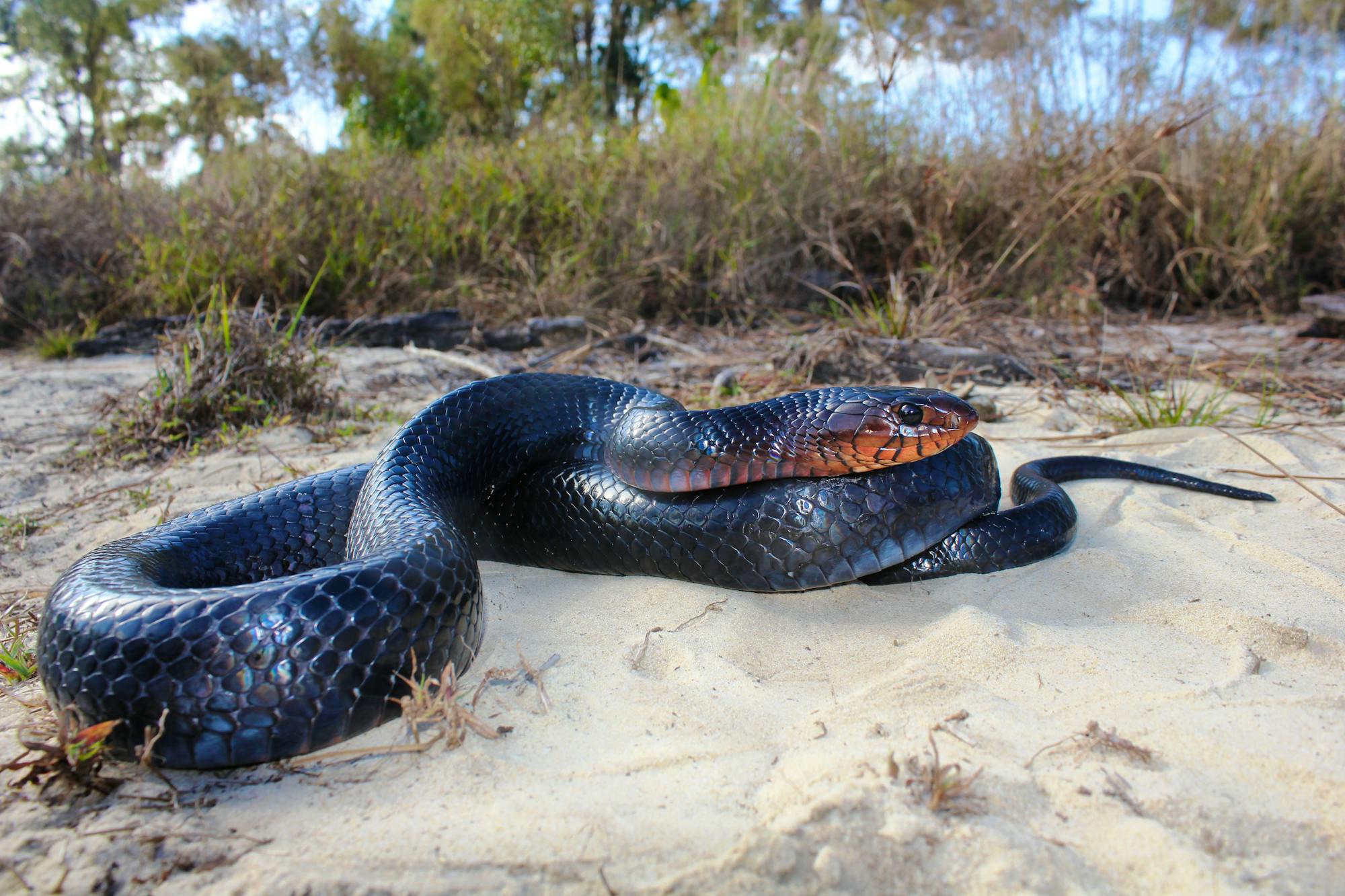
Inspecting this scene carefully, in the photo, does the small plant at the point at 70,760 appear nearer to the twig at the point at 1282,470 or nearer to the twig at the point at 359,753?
the twig at the point at 359,753

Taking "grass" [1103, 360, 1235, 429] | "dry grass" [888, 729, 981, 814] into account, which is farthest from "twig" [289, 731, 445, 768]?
"grass" [1103, 360, 1235, 429]

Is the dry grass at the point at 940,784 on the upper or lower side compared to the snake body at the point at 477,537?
lower

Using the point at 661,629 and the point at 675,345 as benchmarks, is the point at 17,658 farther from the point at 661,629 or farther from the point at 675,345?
the point at 675,345

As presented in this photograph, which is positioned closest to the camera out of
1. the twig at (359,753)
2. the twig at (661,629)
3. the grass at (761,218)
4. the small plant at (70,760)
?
the small plant at (70,760)

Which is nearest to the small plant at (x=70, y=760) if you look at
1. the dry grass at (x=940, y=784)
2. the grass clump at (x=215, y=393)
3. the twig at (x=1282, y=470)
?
the dry grass at (x=940, y=784)

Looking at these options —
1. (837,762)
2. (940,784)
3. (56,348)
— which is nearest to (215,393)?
(56,348)

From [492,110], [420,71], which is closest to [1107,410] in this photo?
[492,110]

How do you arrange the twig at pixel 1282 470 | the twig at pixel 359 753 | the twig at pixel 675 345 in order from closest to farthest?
the twig at pixel 359 753 → the twig at pixel 1282 470 → the twig at pixel 675 345
